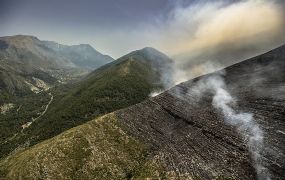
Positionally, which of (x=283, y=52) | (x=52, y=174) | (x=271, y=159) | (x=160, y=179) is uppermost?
(x=283, y=52)

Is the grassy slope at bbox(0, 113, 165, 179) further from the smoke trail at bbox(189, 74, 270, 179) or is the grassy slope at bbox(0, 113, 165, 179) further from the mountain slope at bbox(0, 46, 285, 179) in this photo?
the smoke trail at bbox(189, 74, 270, 179)

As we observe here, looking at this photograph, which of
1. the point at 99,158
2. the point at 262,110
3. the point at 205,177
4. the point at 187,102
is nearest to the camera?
the point at 205,177

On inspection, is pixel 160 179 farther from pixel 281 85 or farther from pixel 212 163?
pixel 281 85

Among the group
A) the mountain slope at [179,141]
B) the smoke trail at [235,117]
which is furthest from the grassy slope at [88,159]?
the smoke trail at [235,117]

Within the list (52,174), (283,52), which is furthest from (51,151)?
(283,52)

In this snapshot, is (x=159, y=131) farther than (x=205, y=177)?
Yes

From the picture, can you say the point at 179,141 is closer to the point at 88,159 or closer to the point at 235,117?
the point at 235,117

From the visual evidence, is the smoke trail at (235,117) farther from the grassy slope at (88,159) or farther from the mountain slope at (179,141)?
the grassy slope at (88,159)

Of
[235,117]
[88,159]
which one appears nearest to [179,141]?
[235,117]
